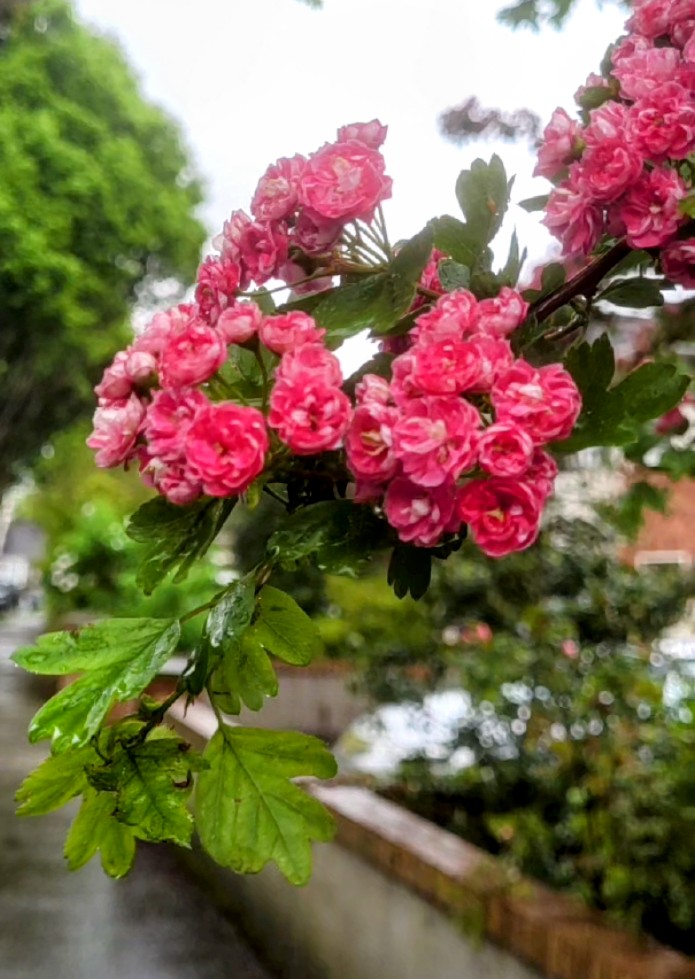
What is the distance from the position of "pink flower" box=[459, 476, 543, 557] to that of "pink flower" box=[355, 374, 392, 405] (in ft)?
0.34

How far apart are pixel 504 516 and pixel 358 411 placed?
0.45ft

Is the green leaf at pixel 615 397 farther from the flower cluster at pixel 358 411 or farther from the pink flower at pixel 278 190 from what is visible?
the pink flower at pixel 278 190

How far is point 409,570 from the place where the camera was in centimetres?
90

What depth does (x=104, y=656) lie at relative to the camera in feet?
2.65

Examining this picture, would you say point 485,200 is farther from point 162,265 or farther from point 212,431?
point 162,265

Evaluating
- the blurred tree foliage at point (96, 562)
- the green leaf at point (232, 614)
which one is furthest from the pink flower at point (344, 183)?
the blurred tree foliage at point (96, 562)

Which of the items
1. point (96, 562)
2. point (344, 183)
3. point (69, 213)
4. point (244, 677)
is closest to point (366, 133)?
point (344, 183)

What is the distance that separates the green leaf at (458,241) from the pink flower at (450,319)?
0.34ft

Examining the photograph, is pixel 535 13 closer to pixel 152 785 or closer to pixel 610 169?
pixel 610 169

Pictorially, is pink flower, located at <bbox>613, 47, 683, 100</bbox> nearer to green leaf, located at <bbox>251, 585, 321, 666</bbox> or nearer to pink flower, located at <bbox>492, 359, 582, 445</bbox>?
pink flower, located at <bbox>492, 359, 582, 445</bbox>

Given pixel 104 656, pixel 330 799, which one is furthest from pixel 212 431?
pixel 330 799

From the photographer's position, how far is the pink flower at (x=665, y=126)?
0.96 m

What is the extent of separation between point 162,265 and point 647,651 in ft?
45.2

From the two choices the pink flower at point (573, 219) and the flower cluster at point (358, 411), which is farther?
the pink flower at point (573, 219)
